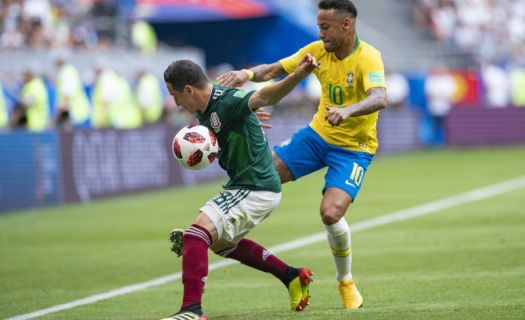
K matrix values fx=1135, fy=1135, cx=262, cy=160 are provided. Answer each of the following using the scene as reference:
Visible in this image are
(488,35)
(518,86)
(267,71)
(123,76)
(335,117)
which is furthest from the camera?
(488,35)

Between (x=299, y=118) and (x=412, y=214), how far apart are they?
11396 millimetres

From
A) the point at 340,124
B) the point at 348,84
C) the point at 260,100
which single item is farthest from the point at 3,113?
the point at 260,100

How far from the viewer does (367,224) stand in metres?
16.3

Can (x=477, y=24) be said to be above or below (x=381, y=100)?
below

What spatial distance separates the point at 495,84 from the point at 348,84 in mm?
28992

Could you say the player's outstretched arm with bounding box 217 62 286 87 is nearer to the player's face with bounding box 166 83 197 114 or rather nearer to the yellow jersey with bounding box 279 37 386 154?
the yellow jersey with bounding box 279 37 386 154

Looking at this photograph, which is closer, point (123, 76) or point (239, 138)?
point (239, 138)

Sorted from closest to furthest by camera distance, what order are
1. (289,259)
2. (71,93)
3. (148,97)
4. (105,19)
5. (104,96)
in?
(289,259) → (71,93) → (104,96) → (148,97) → (105,19)

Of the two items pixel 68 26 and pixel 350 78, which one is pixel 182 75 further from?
pixel 68 26

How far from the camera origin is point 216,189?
74.1 feet

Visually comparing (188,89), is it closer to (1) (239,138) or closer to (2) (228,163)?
(1) (239,138)

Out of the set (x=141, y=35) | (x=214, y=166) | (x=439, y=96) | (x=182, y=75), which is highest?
(x=182, y=75)

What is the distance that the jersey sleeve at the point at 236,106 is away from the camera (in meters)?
8.41

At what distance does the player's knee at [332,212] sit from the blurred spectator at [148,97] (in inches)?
706
